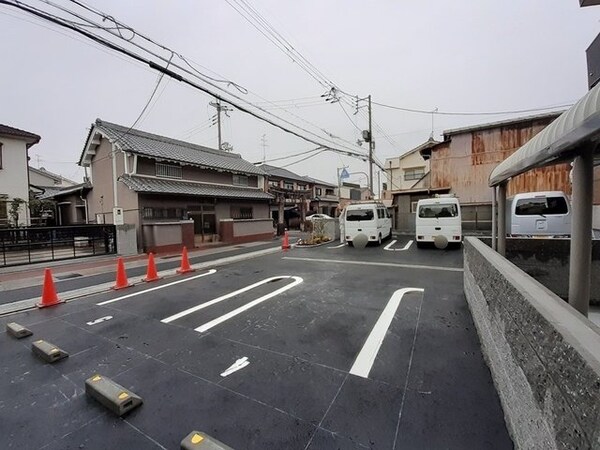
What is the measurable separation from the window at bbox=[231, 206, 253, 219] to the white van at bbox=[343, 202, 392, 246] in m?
7.44

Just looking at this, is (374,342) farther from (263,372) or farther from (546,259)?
(546,259)

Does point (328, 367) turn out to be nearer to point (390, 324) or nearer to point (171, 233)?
point (390, 324)

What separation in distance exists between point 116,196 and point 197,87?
9357mm

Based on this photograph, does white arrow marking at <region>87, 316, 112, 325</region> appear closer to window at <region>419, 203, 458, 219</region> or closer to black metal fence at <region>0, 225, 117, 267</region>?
black metal fence at <region>0, 225, 117, 267</region>

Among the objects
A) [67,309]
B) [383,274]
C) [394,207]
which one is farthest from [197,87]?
[394,207]

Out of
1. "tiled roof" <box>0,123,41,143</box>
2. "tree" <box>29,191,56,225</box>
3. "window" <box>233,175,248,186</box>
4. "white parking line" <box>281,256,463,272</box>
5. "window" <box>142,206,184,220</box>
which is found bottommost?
"white parking line" <box>281,256,463,272</box>

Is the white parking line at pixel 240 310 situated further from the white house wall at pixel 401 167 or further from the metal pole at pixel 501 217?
the white house wall at pixel 401 167

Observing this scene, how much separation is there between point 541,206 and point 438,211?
119 inches

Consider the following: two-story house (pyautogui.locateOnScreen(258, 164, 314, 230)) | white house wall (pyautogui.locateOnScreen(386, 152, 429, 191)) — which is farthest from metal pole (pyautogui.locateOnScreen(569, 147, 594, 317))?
white house wall (pyautogui.locateOnScreen(386, 152, 429, 191))

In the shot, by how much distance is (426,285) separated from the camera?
5.90 meters

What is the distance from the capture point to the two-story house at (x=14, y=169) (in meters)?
13.4

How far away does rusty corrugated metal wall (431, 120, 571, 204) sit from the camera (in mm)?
12906

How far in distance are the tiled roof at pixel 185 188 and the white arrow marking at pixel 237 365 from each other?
36.1 ft

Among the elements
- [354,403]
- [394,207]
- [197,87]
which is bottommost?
[354,403]
